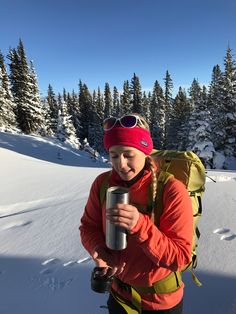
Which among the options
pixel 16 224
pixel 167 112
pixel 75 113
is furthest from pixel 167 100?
pixel 16 224

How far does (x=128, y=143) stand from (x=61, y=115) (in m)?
43.1

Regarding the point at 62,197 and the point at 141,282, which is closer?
the point at 141,282

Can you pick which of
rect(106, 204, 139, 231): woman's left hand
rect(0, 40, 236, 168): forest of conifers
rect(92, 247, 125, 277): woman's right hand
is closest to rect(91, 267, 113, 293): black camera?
rect(92, 247, 125, 277): woman's right hand

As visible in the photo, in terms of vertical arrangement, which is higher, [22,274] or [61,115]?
[61,115]

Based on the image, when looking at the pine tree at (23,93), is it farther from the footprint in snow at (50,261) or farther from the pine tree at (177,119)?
the footprint in snow at (50,261)

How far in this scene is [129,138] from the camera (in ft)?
6.42

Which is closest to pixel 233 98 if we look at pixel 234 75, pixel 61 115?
pixel 234 75

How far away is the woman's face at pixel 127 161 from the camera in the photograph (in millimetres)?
1939

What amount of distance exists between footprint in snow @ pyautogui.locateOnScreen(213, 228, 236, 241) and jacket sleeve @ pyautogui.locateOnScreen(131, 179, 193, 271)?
9.61 ft

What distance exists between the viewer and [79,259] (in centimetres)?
432

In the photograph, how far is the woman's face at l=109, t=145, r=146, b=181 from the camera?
6.36 feet

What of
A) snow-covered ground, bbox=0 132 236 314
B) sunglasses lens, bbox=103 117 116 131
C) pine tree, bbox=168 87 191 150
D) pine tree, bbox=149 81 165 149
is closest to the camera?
sunglasses lens, bbox=103 117 116 131

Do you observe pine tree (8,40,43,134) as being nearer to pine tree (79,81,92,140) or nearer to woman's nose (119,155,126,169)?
pine tree (79,81,92,140)

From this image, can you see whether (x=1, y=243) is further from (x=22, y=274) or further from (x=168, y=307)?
(x=168, y=307)
